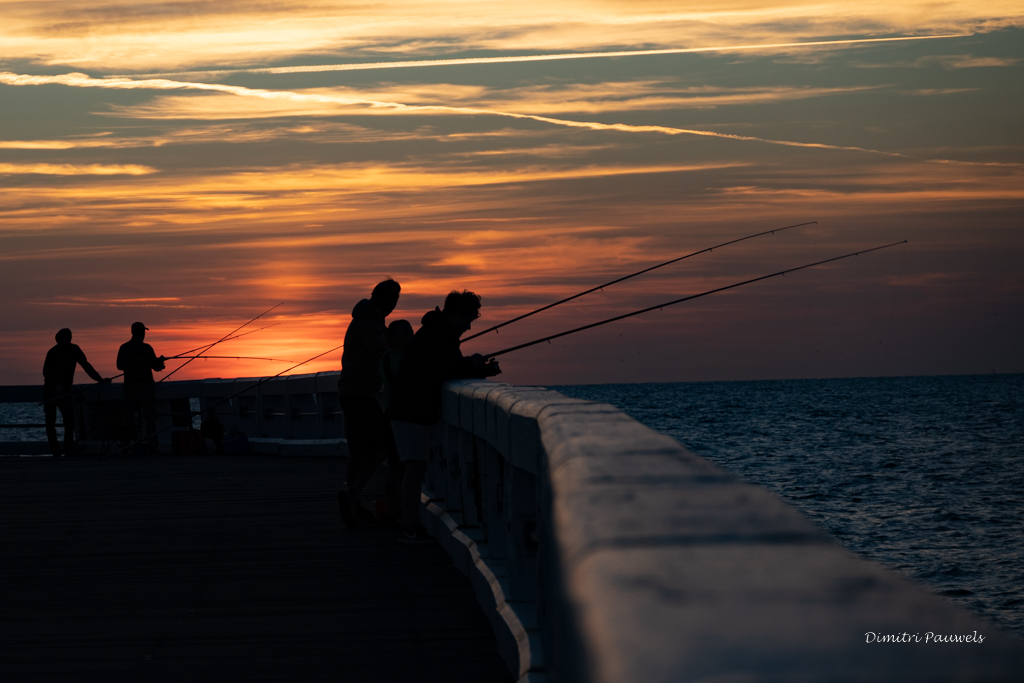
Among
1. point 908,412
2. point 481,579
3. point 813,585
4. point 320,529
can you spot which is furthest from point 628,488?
point 908,412

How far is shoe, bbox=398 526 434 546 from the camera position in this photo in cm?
733

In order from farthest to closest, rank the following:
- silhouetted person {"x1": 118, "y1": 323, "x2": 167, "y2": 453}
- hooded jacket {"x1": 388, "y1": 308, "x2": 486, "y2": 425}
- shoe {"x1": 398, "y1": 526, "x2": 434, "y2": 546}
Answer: silhouetted person {"x1": 118, "y1": 323, "x2": 167, "y2": 453} → shoe {"x1": 398, "y1": 526, "x2": 434, "y2": 546} → hooded jacket {"x1": 388, "y1": 308, "x2": 486, "y2": 425}

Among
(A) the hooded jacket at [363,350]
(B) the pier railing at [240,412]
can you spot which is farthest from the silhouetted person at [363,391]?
(B) the pier railing at [240,412]

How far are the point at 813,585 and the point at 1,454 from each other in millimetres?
20001

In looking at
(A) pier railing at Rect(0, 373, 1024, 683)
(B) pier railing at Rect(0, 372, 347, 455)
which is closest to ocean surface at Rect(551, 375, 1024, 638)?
(A) pier railing at Rect(0, 373, 1024, 683)

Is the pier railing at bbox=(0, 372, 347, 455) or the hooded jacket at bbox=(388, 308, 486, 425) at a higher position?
the hooded jacket at bbox=(388, 308, 486, 425)

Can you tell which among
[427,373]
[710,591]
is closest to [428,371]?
[427,373]

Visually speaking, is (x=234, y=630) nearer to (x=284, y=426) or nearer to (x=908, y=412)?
(x=284, y=426)

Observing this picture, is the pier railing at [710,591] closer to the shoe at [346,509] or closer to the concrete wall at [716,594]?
the concrete wall at [716,594]

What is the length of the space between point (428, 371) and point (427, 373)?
14 millimetres

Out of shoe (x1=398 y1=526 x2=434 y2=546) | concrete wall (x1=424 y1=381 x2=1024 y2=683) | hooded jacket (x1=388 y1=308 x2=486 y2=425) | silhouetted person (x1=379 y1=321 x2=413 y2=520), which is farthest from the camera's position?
silhouetted person (x1=379 y1=321 x2=413 y2=520)

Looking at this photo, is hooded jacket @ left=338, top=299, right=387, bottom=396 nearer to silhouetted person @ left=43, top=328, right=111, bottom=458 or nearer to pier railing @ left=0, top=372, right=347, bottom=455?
pier railing @ left=0, top=372, right=347, bottom=455

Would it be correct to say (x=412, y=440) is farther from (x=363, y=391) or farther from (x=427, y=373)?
(x=363, y=391)

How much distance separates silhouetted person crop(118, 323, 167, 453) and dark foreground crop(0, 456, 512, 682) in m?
7.01
